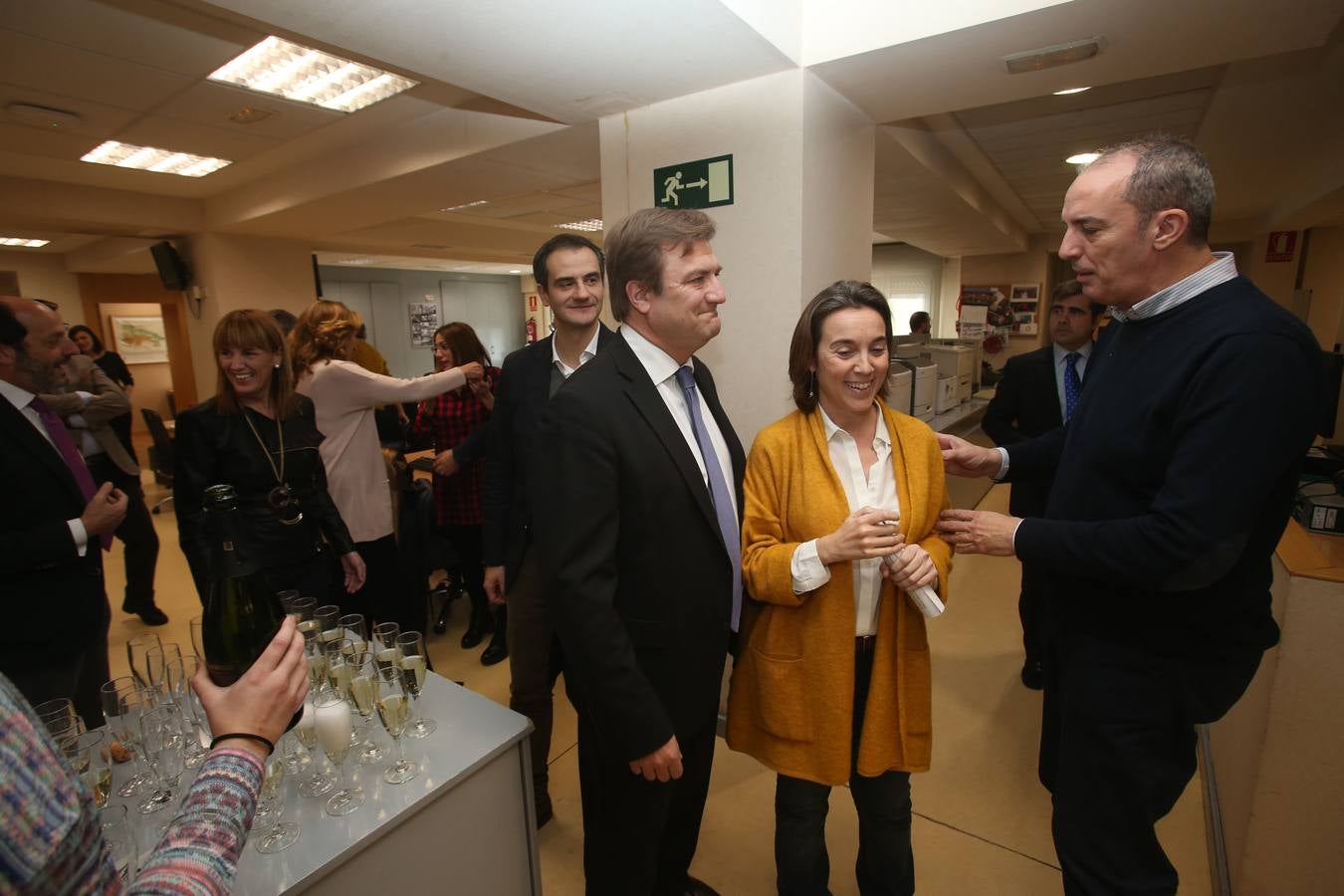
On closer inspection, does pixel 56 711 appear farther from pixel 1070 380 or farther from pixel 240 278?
pixel 240 278

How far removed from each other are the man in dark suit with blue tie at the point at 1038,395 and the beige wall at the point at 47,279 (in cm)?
1212

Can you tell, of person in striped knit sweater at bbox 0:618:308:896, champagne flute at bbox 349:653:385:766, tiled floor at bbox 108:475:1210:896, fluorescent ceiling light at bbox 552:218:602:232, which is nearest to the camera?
person in striped knit sweater at bbox 0:618:308:896

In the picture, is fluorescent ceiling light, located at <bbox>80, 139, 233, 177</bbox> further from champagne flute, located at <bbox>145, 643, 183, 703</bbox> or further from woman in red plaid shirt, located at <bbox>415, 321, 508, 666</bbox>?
champagne flute, located at <bbox>145, 643, 183, 703</bbox>

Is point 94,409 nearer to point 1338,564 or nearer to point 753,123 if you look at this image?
point 753,123

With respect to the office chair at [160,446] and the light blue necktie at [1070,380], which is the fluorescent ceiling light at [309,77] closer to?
the light blue necktie at [1070,380]

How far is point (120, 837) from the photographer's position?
1.04 m

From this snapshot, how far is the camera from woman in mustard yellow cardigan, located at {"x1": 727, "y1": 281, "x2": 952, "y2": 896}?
143 centimetres

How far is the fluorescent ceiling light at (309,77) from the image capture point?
10.5 feet

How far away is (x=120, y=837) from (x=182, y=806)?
0.56 meters

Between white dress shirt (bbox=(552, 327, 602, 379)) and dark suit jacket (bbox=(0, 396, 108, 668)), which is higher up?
white dress shirt (bbox=(552, 327, 602, 379))

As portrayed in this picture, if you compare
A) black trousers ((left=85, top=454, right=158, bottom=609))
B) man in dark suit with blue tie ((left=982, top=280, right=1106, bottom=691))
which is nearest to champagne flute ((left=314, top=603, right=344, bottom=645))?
man in dark suit with blue tie ((left=982, top=280, right=1106, bottom=691))

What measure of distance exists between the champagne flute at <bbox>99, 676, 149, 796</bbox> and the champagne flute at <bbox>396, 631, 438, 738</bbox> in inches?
18.4

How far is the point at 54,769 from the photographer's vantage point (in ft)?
1.90

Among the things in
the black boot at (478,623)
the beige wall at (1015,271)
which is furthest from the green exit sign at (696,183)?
the beige wall at (1015,271)
